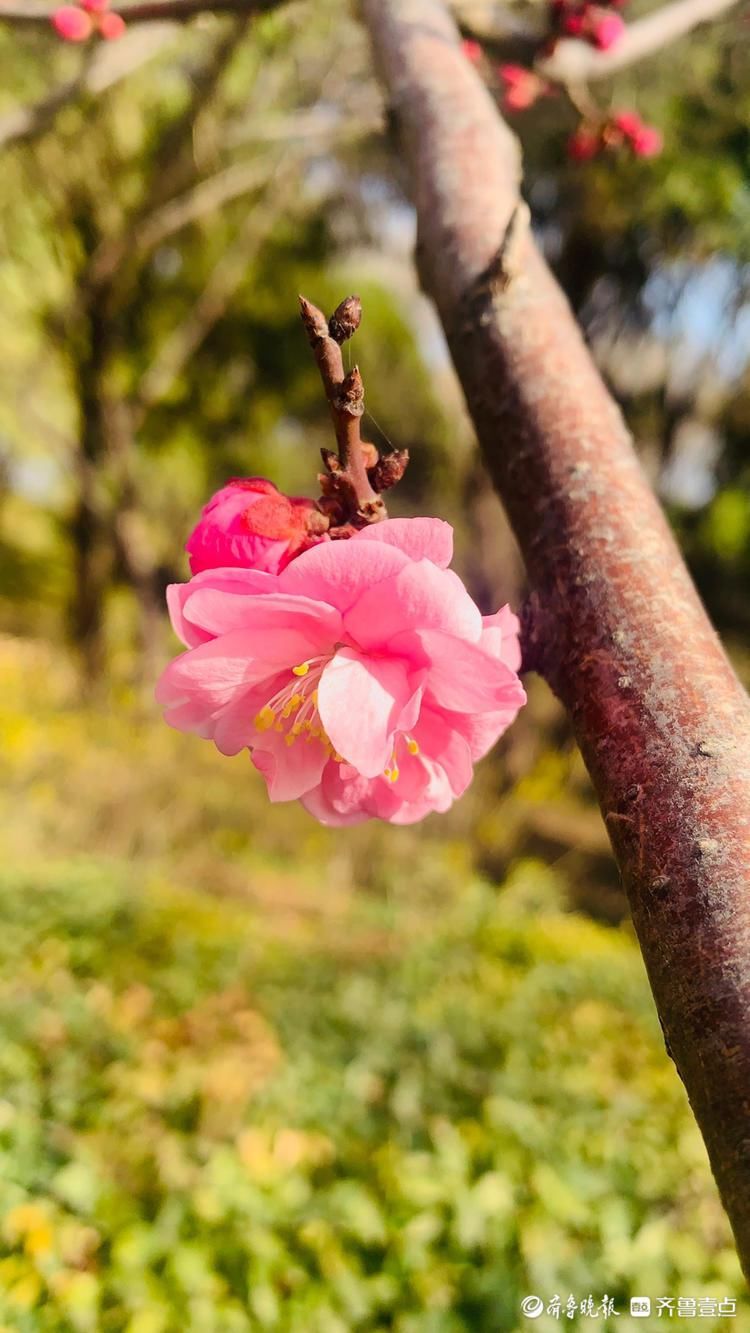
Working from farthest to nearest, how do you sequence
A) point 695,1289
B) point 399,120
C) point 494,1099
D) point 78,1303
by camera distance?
point 494,1099 → point 695,1289 → point 78,1303 → point 399,120

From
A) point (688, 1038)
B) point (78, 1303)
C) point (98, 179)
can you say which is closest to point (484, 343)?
point (688, 1038)

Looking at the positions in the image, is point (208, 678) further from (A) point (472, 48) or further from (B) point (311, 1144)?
(B) point (311, 1144)

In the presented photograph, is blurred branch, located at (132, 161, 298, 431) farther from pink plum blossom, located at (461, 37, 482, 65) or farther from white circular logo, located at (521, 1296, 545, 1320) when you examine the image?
white circular logo, located at (521, 1296, 545, 1320)

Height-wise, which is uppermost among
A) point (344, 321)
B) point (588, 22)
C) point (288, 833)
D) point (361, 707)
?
point (588, 22)

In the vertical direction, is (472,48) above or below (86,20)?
above

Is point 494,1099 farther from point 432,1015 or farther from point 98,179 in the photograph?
point 98,179

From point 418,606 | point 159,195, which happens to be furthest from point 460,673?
point 159,195

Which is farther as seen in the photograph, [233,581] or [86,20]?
[86,20]
